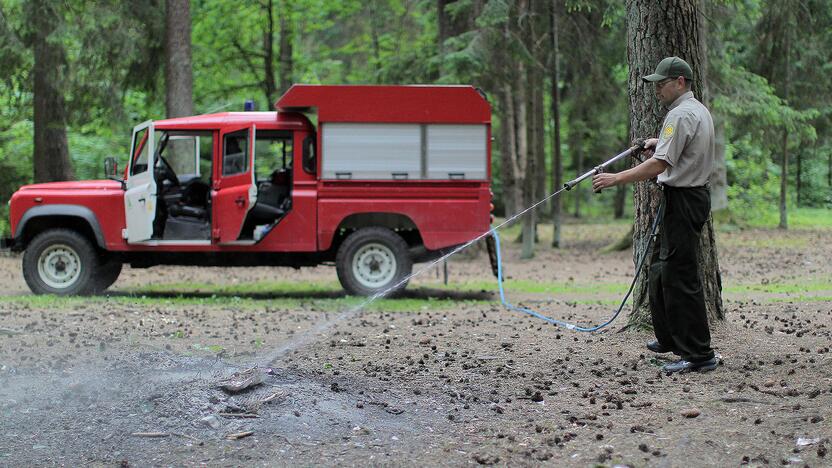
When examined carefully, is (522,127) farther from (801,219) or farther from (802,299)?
(801,219)

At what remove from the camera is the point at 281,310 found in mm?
11711

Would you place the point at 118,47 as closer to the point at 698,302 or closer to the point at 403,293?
the point at 403,293

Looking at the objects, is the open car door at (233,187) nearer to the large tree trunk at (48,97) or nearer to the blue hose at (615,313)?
the blue hose at (615,313)

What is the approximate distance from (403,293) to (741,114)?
30.7 ft

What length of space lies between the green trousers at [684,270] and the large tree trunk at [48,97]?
570 inches

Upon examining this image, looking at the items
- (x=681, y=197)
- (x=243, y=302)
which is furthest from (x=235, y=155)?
(x=681, y=197)

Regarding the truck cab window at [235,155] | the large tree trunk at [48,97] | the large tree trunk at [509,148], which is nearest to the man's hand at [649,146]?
the truck cab window at [235,155]

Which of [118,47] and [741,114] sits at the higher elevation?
[118,47]

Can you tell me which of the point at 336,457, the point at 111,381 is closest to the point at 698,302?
the point at 336,457

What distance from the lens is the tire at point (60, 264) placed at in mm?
13148

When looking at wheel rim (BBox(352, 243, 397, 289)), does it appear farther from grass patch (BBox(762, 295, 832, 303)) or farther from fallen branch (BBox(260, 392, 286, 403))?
fallen branch (BBox(260, 392, 286, 403))

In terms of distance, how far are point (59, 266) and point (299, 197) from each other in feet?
12.0

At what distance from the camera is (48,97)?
20.1 meters

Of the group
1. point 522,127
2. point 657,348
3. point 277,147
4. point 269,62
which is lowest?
point 657,348
